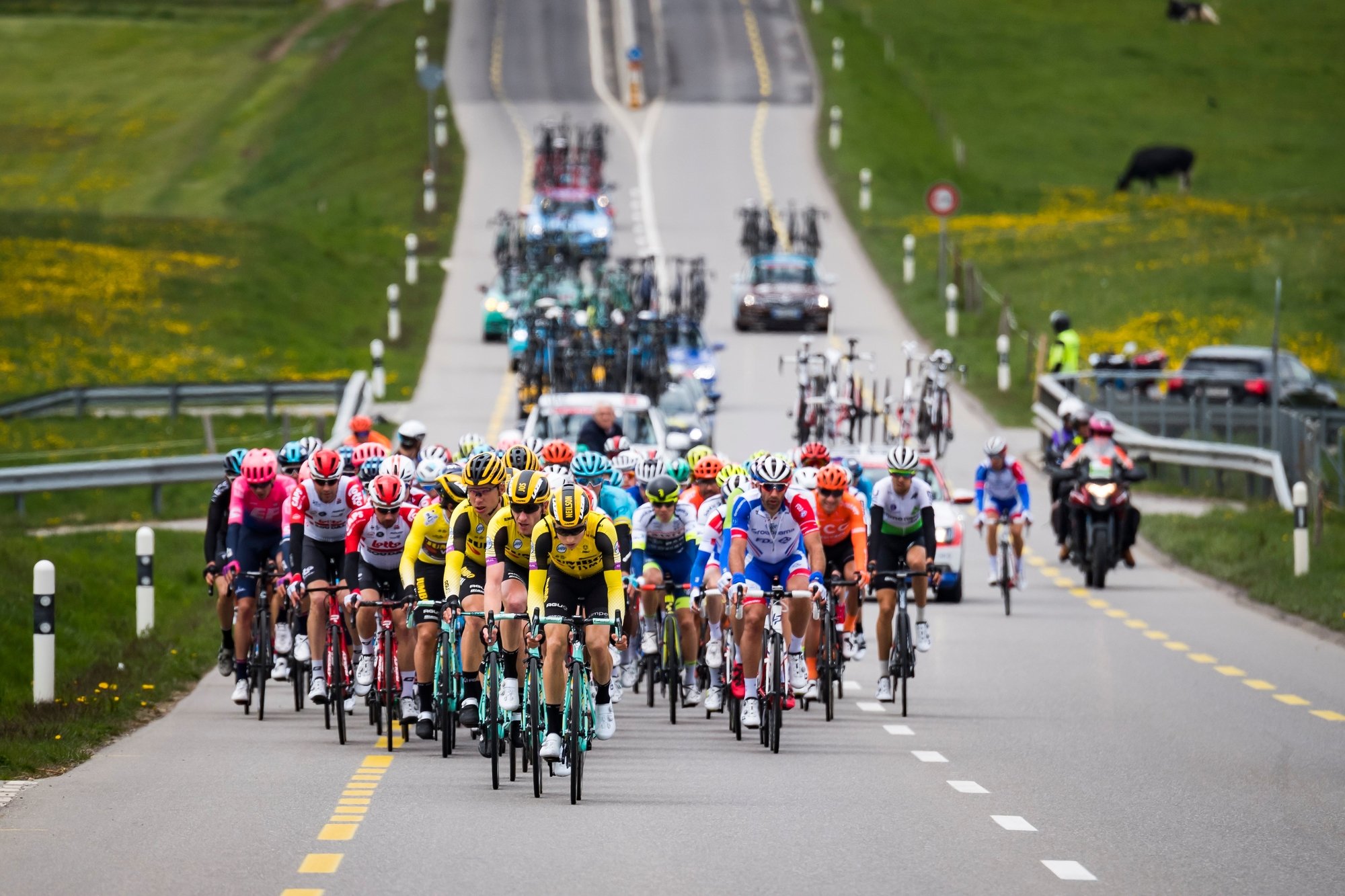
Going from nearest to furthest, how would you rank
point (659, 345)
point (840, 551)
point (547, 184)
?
point (840, 551) < point (659, 345) < point (547, 184)

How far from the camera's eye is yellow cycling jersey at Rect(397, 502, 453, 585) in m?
15.2

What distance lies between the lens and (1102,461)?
26500 millimetres

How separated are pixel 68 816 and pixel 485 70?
62452 millimetres

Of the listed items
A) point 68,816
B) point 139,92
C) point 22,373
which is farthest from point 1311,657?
point 139,92

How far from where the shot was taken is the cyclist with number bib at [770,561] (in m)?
15.8

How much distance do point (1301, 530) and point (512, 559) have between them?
497 inches

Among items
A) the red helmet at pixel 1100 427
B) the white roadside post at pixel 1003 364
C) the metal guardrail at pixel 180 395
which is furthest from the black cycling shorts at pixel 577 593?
the white roadside post at pixel 1003 364

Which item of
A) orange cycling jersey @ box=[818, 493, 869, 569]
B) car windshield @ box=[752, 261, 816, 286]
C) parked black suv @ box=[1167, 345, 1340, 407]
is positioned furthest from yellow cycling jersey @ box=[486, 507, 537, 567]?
car windshield @ box=[752, 261, 816, 286]

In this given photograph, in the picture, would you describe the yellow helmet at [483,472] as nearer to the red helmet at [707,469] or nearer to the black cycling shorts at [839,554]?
the red helmet at [707,469]

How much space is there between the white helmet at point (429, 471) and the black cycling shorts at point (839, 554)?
9.66 ft

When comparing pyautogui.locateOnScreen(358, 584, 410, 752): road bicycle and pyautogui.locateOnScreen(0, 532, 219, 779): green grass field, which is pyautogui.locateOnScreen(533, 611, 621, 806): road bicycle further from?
pyautogui.locateOnScreen(0, 532, 219, 779): green grass field

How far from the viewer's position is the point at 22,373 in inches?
1610

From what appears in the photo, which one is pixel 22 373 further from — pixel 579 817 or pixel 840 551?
pixel 579 817

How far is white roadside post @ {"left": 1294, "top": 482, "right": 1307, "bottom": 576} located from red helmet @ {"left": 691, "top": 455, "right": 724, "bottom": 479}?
805 centimetres
